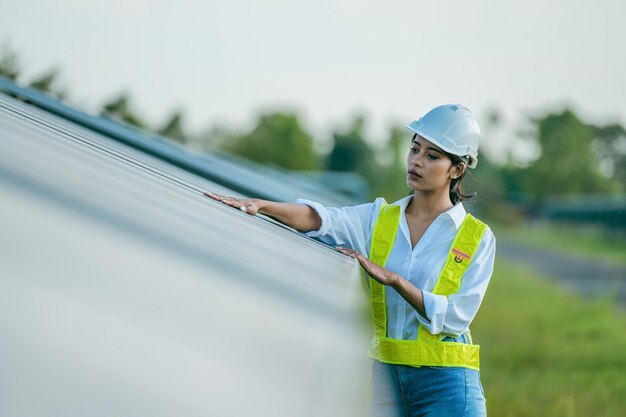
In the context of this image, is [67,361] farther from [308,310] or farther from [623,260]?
[623,260]

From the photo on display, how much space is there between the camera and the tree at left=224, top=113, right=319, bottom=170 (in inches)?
3190

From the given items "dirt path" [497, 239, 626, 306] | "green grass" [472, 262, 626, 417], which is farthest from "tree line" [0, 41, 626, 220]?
"green grass" [472, 262, 626, 417]

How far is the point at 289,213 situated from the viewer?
347 centimetres

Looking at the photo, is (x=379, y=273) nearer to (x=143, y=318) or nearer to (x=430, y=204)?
(x=430, y=204)

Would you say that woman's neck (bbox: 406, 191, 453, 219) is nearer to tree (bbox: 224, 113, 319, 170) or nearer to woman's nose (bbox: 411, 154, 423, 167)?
woman's nose (bbox: 411, 154, 423, 167)

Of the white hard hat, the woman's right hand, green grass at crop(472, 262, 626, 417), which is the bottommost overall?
the woman's right hand

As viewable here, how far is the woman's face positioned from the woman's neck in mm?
35

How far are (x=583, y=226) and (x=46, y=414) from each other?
96.7 m

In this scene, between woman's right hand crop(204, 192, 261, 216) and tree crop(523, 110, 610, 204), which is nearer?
woman's right hand crop(204, 192, 261, 216)

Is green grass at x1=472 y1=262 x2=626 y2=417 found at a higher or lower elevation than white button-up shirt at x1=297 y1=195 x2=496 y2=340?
higher

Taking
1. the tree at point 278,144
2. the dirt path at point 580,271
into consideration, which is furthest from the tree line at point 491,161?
the dirt path at point 580,271

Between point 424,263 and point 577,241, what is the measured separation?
7645 centimetres

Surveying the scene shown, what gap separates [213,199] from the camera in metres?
3.18

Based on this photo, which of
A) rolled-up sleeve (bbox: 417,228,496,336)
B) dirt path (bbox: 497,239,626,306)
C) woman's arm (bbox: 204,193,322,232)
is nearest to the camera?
rolled-up sleeve (bbox: 417,228,496,336)
